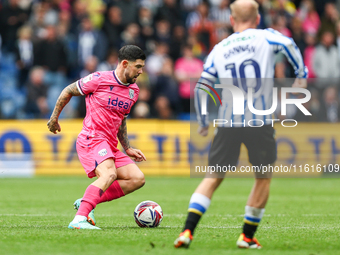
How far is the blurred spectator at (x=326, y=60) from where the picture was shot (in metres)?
17.7

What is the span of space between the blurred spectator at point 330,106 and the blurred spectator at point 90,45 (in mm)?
6579

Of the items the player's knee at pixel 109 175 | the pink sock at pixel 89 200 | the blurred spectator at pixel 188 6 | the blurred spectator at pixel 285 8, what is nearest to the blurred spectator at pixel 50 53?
the blurred spectator at pixel 188 6

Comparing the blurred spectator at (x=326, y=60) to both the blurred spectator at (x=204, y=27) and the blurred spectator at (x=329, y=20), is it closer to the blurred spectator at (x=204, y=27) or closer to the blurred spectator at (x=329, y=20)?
the blurred spectator at (x=329, y=20)

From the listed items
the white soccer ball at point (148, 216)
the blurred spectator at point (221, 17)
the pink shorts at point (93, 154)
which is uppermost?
the blurred spectator at point (221, 17)

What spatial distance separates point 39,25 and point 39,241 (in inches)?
498

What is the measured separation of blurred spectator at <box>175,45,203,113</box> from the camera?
1716 cm

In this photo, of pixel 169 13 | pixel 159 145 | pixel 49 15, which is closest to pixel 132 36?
pixel 169 13

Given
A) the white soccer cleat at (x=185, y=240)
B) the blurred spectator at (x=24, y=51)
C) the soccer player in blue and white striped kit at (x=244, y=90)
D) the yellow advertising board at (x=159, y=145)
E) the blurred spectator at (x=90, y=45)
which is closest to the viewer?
the white soccer cleat at (x=185, y=240)

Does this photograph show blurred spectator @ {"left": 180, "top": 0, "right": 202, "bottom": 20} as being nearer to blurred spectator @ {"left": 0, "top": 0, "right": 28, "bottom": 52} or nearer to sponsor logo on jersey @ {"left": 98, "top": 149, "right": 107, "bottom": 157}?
blurred spectator @ {"left": 0, "top": 0, "right": 28, "bottom": 52}

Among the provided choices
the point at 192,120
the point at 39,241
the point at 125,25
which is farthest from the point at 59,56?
the point at 39,241

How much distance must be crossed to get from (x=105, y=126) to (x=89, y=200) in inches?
36.6

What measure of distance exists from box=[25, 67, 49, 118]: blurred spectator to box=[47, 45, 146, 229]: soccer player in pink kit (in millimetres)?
9530

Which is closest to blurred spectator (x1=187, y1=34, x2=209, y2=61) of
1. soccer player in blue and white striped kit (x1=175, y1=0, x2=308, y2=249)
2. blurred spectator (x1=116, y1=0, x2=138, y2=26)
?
blurred spectator (x1=116, y1=0, x2=138, y2=26)

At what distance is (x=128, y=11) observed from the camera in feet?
60.0
